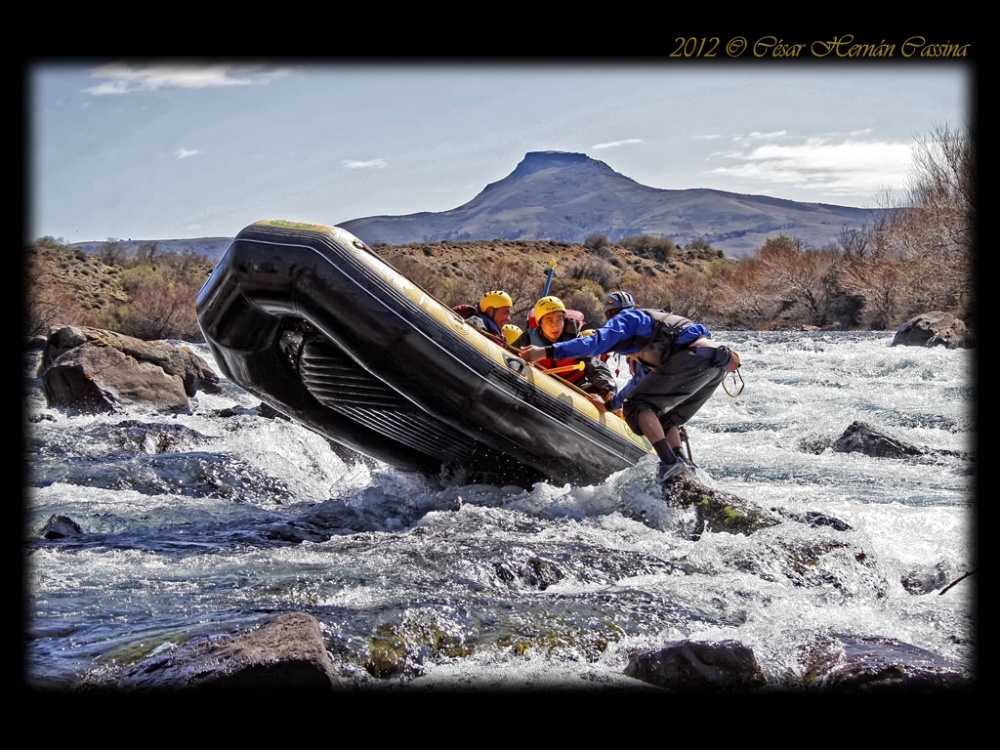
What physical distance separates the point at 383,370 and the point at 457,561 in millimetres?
1443

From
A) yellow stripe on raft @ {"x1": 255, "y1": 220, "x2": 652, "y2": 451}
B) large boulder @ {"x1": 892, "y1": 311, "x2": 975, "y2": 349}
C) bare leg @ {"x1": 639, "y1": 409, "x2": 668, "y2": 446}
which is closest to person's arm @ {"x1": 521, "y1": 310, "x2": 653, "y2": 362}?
yellow stripe on raft @ {"x1": 255, "y1": 220, "x2": 652, "y2": 451}

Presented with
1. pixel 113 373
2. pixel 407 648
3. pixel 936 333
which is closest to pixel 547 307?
pixel 407 648

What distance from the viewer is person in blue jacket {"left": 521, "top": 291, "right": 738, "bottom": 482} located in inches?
295

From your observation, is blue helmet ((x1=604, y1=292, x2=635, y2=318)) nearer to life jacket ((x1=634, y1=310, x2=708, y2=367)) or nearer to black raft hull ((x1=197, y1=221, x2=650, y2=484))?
life jacket ((x1=634, y1=310, x2=708, y2=367))

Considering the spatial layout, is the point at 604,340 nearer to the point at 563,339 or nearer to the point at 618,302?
the point at 618,302

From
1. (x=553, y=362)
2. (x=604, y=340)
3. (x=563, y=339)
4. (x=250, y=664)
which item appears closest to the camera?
(x=250, y=664)

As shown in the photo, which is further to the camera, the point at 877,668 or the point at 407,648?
the point at 407,648

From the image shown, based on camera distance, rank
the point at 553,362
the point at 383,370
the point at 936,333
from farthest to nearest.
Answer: the point at 936,333, the point at 553,362, the point at 383,370

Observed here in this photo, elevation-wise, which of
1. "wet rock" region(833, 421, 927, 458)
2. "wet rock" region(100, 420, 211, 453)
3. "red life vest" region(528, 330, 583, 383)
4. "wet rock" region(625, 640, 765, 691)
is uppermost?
"red life vest" region(528, 330, 583, 383)

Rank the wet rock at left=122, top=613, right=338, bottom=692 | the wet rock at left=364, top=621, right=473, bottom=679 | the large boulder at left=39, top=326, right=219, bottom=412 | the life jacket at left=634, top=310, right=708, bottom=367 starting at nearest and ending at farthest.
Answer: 1. the wet rock at left=122, top=613, right=338, bottom=692
2. the wet rock at left=364, top=621, right=473, bottom=679
3. the life jacket at left=634, top=310, right=708, bottom=367
4. the large boulder at left=39, top=326, right=219, bottom=412

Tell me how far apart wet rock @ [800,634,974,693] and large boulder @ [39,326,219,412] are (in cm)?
1029

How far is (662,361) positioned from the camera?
7.66 meters

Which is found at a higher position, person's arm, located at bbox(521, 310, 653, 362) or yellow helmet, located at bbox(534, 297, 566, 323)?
yellow helmet, located at bbox(534, 297, 566, 323)

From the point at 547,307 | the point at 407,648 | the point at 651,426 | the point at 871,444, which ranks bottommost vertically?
the point at 871,444
